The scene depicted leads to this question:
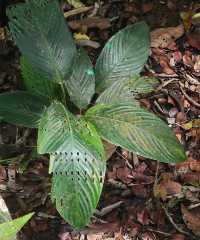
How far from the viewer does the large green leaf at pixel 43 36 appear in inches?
74.1

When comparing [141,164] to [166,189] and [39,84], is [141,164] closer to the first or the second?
[166,189]

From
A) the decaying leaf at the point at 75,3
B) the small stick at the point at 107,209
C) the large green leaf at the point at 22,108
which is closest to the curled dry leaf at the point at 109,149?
the small stick at the point at 107,209

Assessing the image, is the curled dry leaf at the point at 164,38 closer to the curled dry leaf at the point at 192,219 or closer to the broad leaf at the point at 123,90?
the broad leaf at the point at 123,90

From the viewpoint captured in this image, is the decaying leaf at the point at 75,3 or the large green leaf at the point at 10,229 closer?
the large green leaf at the point at 10,229

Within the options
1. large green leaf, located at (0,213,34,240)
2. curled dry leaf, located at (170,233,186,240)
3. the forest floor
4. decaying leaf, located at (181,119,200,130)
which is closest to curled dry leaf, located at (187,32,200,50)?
the forest floor

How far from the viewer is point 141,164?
90.5 inches

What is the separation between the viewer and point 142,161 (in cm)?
231

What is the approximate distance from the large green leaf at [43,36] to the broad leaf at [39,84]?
9 cm

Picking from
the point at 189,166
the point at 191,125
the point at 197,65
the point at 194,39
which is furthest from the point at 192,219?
the point at 194,39

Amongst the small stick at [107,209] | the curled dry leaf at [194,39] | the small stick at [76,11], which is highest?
the small stick at [76,11]

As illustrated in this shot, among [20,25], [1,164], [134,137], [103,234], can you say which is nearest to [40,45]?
[20,25]

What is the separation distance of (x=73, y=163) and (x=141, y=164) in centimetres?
62

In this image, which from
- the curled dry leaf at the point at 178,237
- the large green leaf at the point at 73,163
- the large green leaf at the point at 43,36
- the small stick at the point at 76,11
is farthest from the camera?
the small stick at the point at 76,11

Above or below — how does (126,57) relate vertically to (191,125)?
above
